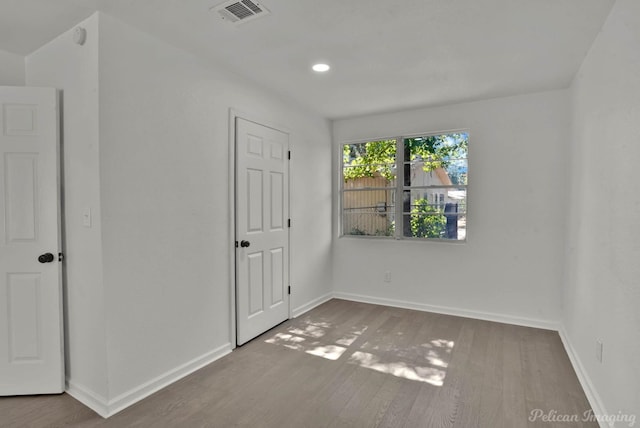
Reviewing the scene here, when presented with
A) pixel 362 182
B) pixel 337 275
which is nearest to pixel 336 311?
pixel 337 275

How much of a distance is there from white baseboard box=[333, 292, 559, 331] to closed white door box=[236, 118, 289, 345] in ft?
4.02

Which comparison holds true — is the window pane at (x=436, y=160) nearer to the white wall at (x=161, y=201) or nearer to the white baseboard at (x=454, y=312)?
the white baseboard at (x=454, y=312)

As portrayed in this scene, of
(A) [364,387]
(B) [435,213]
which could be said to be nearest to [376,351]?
(A) [364,387]

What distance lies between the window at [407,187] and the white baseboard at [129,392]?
108 inches

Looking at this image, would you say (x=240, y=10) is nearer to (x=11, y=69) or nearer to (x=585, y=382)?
(x=11, y=69)

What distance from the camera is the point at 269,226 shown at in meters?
3.53

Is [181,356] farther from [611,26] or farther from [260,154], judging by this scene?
[611,26]

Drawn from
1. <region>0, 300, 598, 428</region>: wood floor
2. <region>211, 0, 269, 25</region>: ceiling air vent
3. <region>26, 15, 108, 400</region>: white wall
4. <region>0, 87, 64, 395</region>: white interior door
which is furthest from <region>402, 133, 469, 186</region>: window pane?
<region>0, 87, 64, 395</region>: white interior door

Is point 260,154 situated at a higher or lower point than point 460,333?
higher

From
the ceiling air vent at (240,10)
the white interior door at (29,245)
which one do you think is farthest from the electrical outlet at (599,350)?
the white interior door at (29,245)

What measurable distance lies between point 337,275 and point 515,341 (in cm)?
229

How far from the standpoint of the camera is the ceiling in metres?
2.01

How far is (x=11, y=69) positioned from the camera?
257cm

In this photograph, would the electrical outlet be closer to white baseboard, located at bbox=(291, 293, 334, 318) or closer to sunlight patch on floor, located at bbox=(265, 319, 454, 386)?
sunlight patch on floor, located at bbox=(265, 319, 454, 386)
